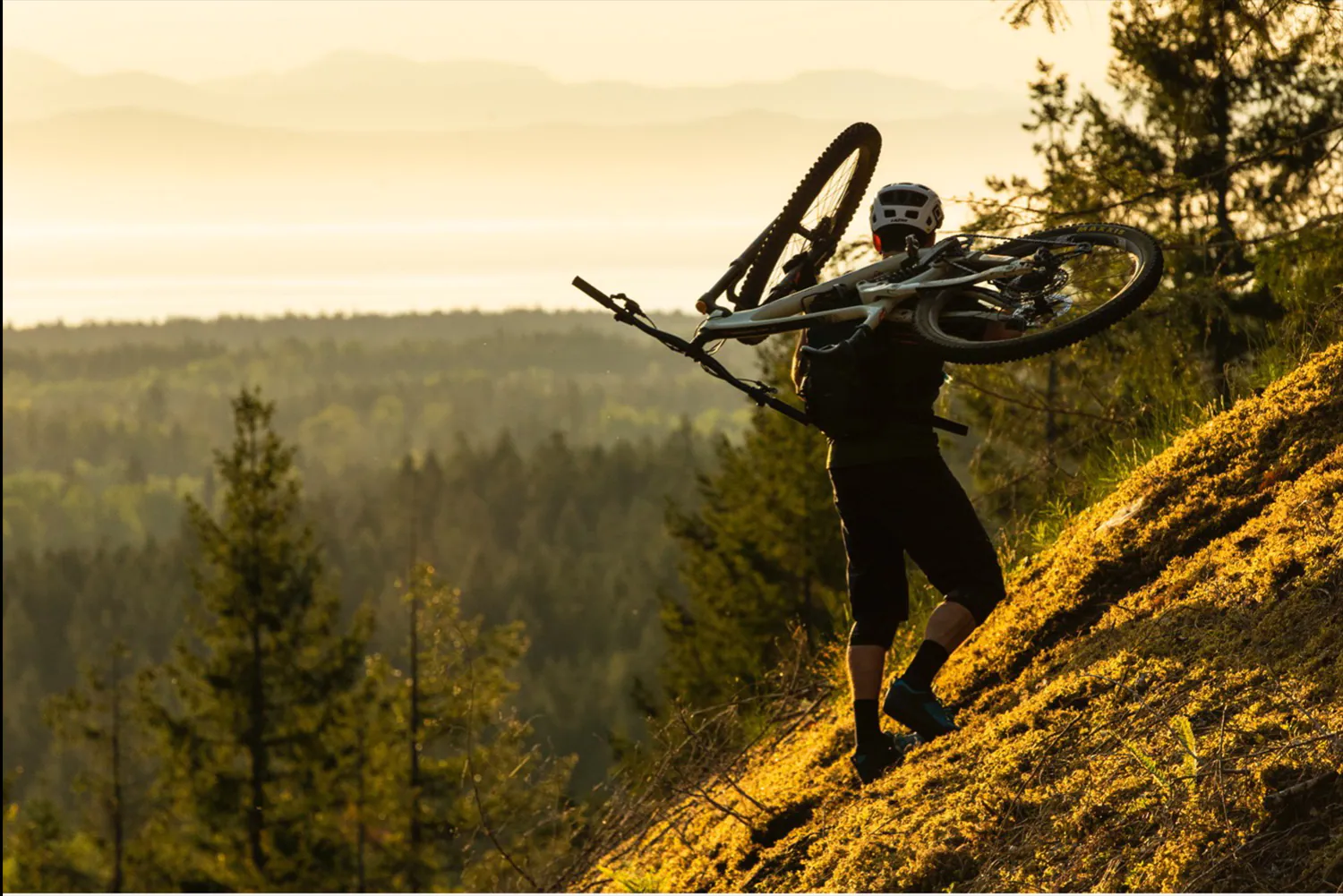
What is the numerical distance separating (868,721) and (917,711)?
0.94 feet

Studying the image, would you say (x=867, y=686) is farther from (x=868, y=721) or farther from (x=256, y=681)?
(x=256, y=681)

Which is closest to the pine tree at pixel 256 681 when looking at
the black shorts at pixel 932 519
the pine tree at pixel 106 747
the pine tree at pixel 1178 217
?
the pine tree at pixel 106 747

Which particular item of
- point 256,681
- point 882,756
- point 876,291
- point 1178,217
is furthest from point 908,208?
point 256,681

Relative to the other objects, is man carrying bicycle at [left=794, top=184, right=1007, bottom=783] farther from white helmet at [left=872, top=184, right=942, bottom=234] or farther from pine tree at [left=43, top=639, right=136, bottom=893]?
pine tree at [left=43, top=639, right=136, bottom=893]

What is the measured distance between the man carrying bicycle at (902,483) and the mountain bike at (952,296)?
0.13 metres

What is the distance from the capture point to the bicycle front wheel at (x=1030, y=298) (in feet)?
17.2

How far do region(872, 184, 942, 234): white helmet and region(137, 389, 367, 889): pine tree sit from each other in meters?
30.6

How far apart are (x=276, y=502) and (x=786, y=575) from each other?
13.4 m

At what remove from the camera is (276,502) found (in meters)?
36.4

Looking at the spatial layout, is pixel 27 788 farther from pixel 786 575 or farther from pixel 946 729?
pixel 946 729

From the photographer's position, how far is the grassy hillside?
407 cm

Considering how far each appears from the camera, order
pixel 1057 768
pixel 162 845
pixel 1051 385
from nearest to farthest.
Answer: pixel 1057 768 < pixel 1051 385 < pixel 162 845

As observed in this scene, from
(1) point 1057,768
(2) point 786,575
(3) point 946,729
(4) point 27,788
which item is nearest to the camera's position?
(1) point 1057,768

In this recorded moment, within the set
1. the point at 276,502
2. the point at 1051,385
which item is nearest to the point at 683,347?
the point at 1051,385
